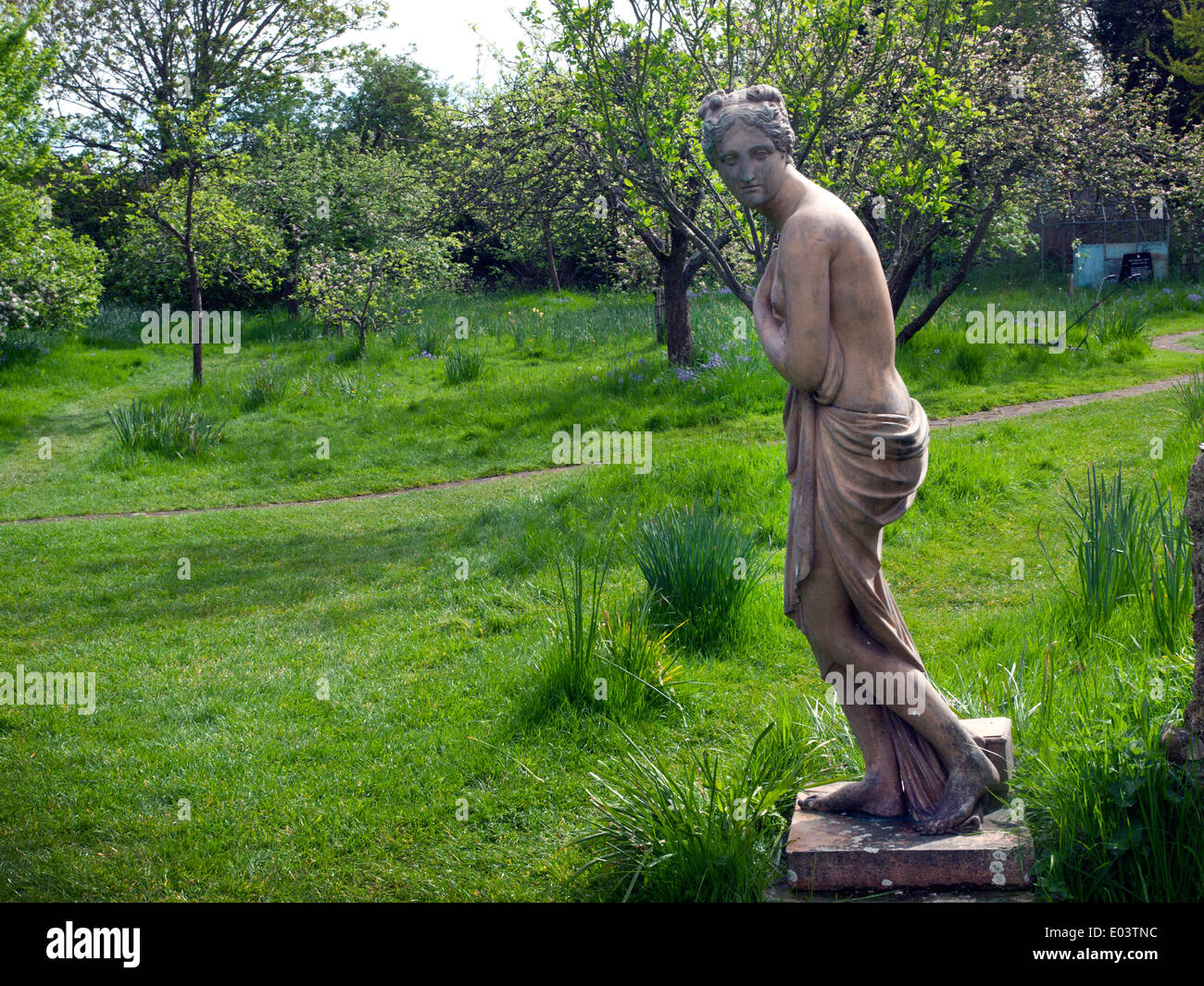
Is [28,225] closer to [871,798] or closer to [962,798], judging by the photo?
[871,798]

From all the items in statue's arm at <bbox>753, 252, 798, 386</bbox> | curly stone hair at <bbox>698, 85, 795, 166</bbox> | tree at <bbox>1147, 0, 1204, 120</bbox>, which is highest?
tree at <bbox>1147, 0, 1204, 120</bbox>

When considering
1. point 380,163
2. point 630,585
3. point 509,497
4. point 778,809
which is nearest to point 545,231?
point 380,163

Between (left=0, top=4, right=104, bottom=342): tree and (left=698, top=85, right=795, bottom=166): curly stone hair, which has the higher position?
(left=0, top=4, right=104, bottom=342): tree

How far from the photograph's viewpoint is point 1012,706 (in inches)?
180

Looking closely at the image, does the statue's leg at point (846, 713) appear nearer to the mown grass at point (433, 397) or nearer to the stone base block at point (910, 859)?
the stone base block at point (910, 859)

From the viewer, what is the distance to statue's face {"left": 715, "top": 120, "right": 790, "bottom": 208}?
11.4 ft

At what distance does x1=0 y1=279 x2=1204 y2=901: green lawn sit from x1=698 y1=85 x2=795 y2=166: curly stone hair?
90.3 inches

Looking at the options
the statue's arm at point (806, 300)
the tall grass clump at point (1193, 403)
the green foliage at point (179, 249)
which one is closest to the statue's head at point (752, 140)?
the statue's arm at point (806, 300)

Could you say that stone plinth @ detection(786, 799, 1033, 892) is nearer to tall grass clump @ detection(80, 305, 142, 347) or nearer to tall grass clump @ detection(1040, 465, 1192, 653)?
tall grass clump @ detection(1040, 465, 1192, 653)

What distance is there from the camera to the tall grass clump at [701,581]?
6.54 meters

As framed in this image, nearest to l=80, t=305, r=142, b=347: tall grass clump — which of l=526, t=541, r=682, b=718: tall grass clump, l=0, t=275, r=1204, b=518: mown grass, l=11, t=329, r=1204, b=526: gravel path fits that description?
l=0, t=275, r=1204, b=518: mown grass

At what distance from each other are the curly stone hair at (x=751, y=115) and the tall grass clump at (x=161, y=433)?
11.4m

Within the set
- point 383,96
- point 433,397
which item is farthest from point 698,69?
point 383,96

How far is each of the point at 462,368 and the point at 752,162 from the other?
43.7ft
